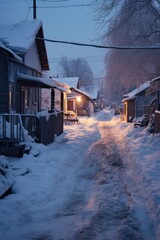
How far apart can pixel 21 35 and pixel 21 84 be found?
3061 millimetres

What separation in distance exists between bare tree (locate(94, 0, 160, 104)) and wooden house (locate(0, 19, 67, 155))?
4.56 m

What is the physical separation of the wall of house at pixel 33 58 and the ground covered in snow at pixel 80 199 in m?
8.19

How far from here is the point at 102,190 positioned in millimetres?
7281

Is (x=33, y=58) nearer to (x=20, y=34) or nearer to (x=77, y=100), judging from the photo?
(x=20, y=34)

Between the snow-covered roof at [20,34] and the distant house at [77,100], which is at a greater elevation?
the snow-covered roof at [20,34]

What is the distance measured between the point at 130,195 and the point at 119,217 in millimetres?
1494

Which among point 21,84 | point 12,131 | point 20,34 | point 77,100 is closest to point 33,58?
point 20,34

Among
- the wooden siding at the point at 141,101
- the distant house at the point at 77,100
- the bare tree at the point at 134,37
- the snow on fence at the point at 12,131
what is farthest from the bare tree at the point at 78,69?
the snow on fence at the point at 12,131

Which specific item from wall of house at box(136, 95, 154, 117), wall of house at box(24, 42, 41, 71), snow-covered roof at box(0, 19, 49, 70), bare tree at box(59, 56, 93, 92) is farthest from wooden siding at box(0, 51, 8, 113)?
bare tree at box(59, 56, 93, 92)

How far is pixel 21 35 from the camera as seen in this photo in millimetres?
17516

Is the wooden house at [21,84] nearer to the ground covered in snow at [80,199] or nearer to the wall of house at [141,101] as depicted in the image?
the ground covered in snow at [80,199]

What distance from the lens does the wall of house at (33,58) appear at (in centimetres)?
→ 1773

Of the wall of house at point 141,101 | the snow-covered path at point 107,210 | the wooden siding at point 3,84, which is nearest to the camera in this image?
the snow-covered path at point 107,210

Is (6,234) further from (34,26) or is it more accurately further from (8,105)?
(34,26)
